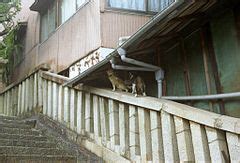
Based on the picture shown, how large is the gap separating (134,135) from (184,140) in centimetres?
111

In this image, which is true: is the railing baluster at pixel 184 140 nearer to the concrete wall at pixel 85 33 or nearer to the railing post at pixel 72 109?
the railing post at pixel 72 109

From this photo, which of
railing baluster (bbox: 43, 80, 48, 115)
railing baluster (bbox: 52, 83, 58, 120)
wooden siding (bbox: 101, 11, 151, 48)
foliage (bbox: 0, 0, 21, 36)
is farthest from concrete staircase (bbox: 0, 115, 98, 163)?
foliage (bbox: 0, 0, 21, 36)

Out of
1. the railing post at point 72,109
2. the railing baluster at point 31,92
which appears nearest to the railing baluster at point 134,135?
the railing post at point 72,109

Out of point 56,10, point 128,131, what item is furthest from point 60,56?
point 128,131

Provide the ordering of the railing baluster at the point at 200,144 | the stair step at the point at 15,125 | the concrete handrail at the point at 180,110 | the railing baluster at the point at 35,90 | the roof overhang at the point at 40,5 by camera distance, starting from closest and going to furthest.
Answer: the concrete handrail at the point at 180,110 → the railing baluster at the point at 200,144 → the stair step at the point at 15,125 → the railing baluster at the point at 35,90 → the roof overhang at the point at 40,5

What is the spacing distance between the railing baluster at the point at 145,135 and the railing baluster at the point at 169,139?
1.22 ft

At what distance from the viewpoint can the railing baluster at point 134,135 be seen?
5.07 meters

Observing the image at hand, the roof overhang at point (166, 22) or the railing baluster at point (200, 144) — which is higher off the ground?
the roof overhang at point (166, 22)

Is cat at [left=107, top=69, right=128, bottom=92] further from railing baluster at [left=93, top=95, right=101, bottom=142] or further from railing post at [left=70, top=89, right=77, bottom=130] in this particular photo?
railing post at [left=70, top=89, right=77, bottom=130]

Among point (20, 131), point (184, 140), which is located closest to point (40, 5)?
point (20, 131)

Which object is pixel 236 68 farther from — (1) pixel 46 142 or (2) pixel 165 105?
(1) pixel 46 142

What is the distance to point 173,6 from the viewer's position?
408 cm

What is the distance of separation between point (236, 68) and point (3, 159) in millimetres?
3769

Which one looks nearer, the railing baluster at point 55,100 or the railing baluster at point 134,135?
the railing baluster at point 134,135
